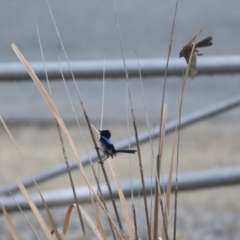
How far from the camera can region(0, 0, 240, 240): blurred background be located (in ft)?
13.2

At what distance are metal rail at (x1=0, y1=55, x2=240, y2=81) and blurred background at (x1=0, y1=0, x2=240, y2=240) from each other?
184 cm

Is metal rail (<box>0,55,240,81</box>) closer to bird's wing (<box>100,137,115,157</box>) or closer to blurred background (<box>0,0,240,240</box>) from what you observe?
bird's wing (<box>100,137,115,157</box>)

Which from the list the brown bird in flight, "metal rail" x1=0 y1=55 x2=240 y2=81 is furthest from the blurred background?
the brown bird in flight

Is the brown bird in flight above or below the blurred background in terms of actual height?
below

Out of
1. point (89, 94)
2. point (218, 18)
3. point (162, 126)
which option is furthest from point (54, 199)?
point (218, 18)

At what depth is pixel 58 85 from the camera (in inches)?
240

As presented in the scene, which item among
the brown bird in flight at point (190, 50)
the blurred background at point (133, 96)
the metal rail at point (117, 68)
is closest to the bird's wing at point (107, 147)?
the brown bird in flight at point (190, 50)

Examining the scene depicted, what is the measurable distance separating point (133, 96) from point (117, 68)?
4233 mm

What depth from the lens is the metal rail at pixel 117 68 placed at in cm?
154

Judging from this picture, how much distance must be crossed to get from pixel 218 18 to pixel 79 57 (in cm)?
158

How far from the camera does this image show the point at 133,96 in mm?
5812

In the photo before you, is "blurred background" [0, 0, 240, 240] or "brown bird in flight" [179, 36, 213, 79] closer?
"brown bird in flight" [179, 36, 213, 79]

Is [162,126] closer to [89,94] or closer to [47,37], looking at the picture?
[89,94]

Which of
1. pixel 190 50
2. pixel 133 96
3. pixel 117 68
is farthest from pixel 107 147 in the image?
pixel 133 96
